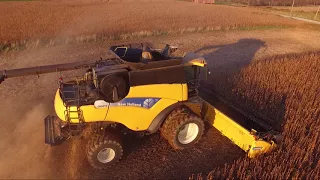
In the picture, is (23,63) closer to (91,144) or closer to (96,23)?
(91,144)

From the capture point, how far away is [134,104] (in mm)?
5949

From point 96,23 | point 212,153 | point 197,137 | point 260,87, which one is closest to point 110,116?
point 197,137

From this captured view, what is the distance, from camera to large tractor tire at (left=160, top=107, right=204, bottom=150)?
255 inches

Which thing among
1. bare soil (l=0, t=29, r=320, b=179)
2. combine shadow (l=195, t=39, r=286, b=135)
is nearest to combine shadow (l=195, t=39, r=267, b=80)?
combine shadow (l=195, t=39, r=286, b=135)

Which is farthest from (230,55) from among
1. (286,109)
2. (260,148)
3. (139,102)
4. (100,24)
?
(100,24)

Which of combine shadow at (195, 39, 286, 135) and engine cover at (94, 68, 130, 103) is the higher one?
engine cover at (94, 68, 130, 103)

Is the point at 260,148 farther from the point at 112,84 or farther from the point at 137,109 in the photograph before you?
the point at 112,84

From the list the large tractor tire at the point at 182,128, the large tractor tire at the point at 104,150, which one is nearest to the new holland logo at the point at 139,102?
the large tractor tire at the point at 182,128

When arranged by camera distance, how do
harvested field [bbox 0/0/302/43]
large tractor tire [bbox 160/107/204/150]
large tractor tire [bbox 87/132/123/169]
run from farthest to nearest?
harvested field [bbox 0/0/302/43], large tractor tire [bbox 160/107/204/150], large tractor tire [bbox 87/132/123/169]

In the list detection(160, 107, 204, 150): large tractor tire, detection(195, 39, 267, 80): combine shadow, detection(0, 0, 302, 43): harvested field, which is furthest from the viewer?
detection(0, 0, 302, 43): harvested field

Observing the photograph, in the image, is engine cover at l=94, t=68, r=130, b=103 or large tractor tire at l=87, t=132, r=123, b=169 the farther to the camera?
large tractor tire at l=87, t=132, r=123, b=169

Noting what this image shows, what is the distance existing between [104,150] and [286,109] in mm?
5706

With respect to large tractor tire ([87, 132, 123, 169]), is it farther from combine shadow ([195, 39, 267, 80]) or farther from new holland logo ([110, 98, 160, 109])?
combine shadow ([195, 39, 267, 80])

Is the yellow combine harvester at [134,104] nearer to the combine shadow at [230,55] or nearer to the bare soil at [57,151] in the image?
the bare soil at [57,151]
